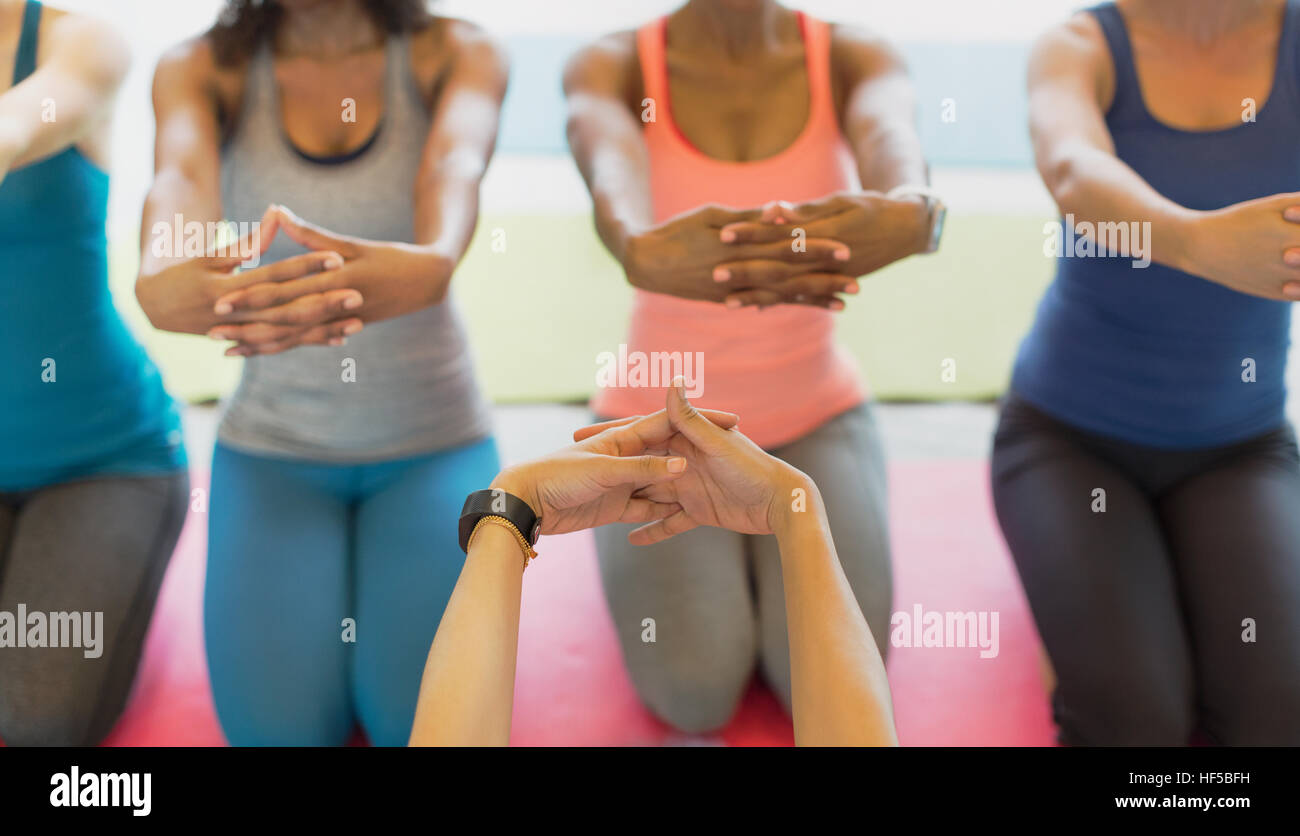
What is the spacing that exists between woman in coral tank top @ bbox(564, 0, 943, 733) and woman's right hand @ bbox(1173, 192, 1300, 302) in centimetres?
30

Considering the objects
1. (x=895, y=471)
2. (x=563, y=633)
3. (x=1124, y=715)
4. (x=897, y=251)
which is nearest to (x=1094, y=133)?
(x=897, y=251)

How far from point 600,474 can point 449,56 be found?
0.62 meters

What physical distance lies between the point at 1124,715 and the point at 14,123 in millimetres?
1262

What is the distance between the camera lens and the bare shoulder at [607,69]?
1067 mm

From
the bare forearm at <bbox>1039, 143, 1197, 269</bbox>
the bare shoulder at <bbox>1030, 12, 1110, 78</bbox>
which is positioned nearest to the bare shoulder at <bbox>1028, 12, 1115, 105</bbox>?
the bare shoulder at <bbox>1030, 12, 1110, 78</bbox>

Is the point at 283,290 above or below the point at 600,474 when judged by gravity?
above

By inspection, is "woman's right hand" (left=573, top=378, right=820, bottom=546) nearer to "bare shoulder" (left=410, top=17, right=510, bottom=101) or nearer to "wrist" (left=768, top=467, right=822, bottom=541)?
"wrist" (left=768, top=467, right=822, bottom=541)

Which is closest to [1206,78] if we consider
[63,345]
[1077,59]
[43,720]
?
[1077,59]

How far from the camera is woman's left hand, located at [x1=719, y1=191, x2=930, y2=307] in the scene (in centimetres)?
86

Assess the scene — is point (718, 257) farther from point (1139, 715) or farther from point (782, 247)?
point (1139, 715)

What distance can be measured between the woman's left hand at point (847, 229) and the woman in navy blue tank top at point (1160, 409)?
0.18 meters

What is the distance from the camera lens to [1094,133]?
0.98 m

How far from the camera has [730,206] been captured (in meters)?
1.03

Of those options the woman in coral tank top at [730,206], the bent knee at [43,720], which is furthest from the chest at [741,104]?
the bent knee at [43,720]
